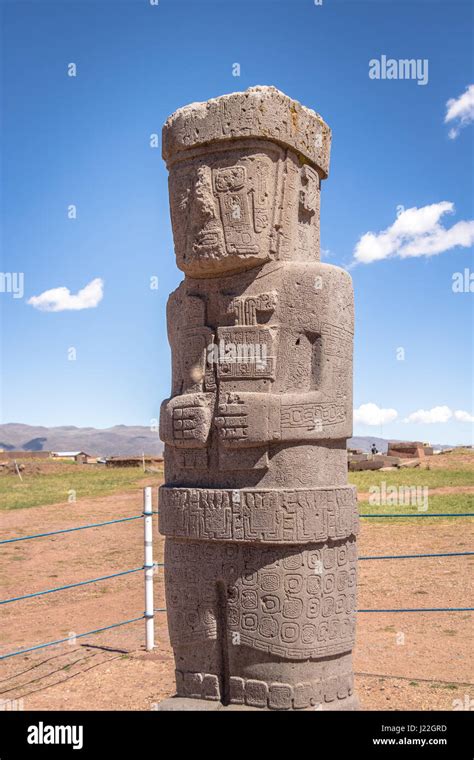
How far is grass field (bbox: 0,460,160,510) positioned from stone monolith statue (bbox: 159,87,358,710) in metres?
14.0

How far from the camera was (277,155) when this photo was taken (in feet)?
15.7

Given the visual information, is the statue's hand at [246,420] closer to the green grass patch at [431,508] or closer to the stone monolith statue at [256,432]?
the stone monolith statue at [256,432]

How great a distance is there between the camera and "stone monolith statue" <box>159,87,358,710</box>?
451 cm

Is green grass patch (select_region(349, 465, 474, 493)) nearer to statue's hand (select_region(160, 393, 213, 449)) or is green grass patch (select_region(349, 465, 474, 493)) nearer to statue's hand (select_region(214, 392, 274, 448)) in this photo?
statue's hand (select_region(160, 393, 213, 449))

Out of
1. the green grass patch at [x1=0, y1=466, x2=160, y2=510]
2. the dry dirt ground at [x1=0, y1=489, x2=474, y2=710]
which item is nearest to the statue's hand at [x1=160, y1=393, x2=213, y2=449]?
the dry dirt ground at [x1=0, y1=489, x2=474, y2=710]

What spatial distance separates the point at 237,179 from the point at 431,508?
39.4 feet

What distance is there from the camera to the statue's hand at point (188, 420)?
4723 millimetres

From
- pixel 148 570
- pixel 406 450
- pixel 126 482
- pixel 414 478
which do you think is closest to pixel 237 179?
pixel 148 570

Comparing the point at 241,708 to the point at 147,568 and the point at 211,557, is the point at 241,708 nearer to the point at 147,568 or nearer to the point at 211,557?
the point at 211,557

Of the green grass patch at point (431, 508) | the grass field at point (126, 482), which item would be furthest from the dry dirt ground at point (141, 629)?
the grass field at point (126, 482)

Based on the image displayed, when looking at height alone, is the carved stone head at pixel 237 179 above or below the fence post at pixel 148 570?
above

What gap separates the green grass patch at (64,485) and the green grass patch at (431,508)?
24.8 ft

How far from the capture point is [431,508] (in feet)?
49.8

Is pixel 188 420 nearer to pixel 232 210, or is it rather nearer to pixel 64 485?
pixel 232 210
